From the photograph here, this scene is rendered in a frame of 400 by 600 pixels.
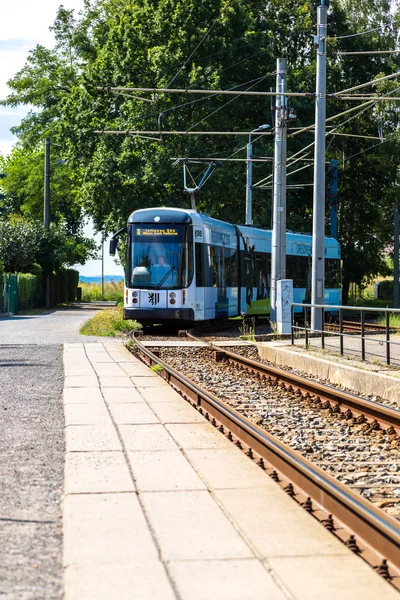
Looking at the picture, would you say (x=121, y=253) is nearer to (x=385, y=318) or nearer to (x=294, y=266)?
(x=294, y=266)

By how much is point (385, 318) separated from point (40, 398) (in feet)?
16.1

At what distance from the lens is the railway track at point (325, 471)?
16.9 feet

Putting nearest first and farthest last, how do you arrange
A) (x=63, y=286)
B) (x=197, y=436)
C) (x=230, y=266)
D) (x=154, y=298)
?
1. (x=197, y=436)
2. (x=154, y=298)
3. (x=230, y=266)
4. (x=63, y=286)

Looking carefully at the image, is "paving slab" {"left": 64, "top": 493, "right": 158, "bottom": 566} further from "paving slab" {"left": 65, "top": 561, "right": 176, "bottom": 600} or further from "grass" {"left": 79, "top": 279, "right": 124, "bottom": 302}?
"grass" {"left": 79, "top": 279, "right": 124, "bottom": 302}

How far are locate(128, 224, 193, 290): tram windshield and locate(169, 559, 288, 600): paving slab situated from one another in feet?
67.5

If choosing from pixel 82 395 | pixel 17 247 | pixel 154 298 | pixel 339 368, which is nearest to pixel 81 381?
pixel 82 395

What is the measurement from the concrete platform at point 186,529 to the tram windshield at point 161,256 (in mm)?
16037

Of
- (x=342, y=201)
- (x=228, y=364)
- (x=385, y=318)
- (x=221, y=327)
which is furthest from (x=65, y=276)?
(x=385, y=318)

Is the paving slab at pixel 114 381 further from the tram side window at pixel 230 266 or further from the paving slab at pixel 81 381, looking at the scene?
the tram side window at pixel 230 266

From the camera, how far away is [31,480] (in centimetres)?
688

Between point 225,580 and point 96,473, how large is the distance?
2.65 meters

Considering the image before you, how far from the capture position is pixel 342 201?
53938 mm

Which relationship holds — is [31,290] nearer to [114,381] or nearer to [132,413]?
[114,381]

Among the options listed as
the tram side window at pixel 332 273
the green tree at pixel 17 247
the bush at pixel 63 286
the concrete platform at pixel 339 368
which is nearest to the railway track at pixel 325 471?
the concrete platform at pixel 339 368
